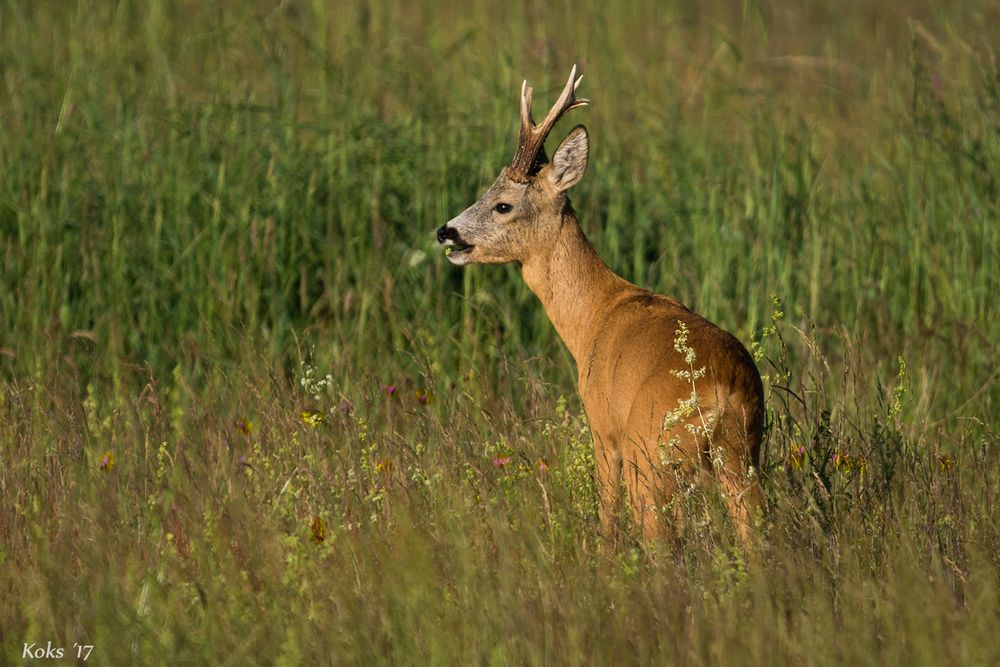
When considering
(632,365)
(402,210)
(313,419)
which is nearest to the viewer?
(313,419)

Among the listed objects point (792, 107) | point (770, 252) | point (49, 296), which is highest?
point (792, 107)

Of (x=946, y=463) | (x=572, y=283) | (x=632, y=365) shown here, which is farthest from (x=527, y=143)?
(x=946, y=463)

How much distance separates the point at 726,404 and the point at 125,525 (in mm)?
1727

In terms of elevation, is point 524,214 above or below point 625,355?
above

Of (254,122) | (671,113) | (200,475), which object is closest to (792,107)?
(671,113)

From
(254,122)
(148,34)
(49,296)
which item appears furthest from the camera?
(148,34)

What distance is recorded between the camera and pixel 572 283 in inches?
221

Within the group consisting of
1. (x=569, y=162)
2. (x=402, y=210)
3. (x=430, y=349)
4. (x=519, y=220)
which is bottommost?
(x=430, y=349)

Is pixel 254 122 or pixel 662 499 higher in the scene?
pixel 254 122

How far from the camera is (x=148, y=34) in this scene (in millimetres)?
7773

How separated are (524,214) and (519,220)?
31mm

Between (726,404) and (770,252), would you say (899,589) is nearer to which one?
(726,404)

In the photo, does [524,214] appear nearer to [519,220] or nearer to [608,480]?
[519,220]

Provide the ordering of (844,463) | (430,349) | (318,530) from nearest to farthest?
(318,530) < (844,463) < (430,349)
